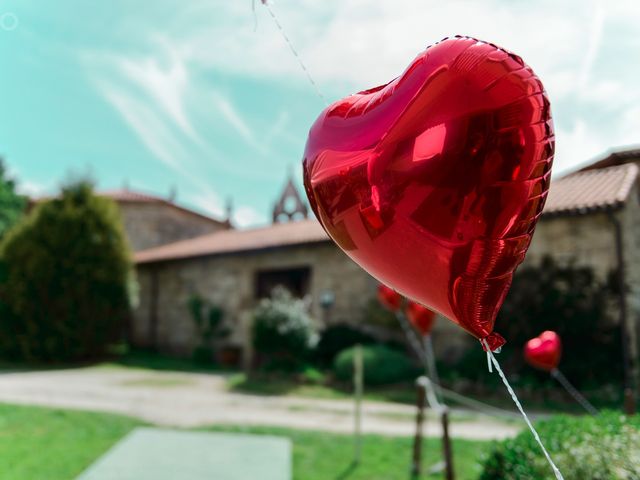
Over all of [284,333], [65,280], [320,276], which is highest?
[320,276]

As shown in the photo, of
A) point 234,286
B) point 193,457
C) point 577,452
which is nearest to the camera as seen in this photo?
point 577,452

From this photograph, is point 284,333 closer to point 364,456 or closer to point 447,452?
point 364,456

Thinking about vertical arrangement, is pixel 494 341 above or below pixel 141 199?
below

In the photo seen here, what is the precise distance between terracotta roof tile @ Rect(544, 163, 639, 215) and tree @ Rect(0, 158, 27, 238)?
Result: 22.8 m

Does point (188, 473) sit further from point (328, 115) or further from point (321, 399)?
point (321, 399)

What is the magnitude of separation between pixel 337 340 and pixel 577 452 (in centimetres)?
937

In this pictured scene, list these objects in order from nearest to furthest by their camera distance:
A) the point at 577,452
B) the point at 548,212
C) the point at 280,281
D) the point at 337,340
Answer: the point at 577,452 → the point at 548,212 → the point at 337,340 → the point at 280,281

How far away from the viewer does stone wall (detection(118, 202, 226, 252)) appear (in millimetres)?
20234

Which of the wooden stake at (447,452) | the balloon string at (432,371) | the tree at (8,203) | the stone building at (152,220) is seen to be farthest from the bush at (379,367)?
the tree at (8,203)

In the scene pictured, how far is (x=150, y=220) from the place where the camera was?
20531mm

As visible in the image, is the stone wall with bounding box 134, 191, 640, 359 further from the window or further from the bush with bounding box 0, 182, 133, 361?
the bush with bounding box 0, 182, 133, 361

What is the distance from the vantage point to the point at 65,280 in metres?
13.0

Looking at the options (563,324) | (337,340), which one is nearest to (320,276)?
(337,340)

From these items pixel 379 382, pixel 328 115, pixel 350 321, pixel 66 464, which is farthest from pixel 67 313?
pixel 328 115
